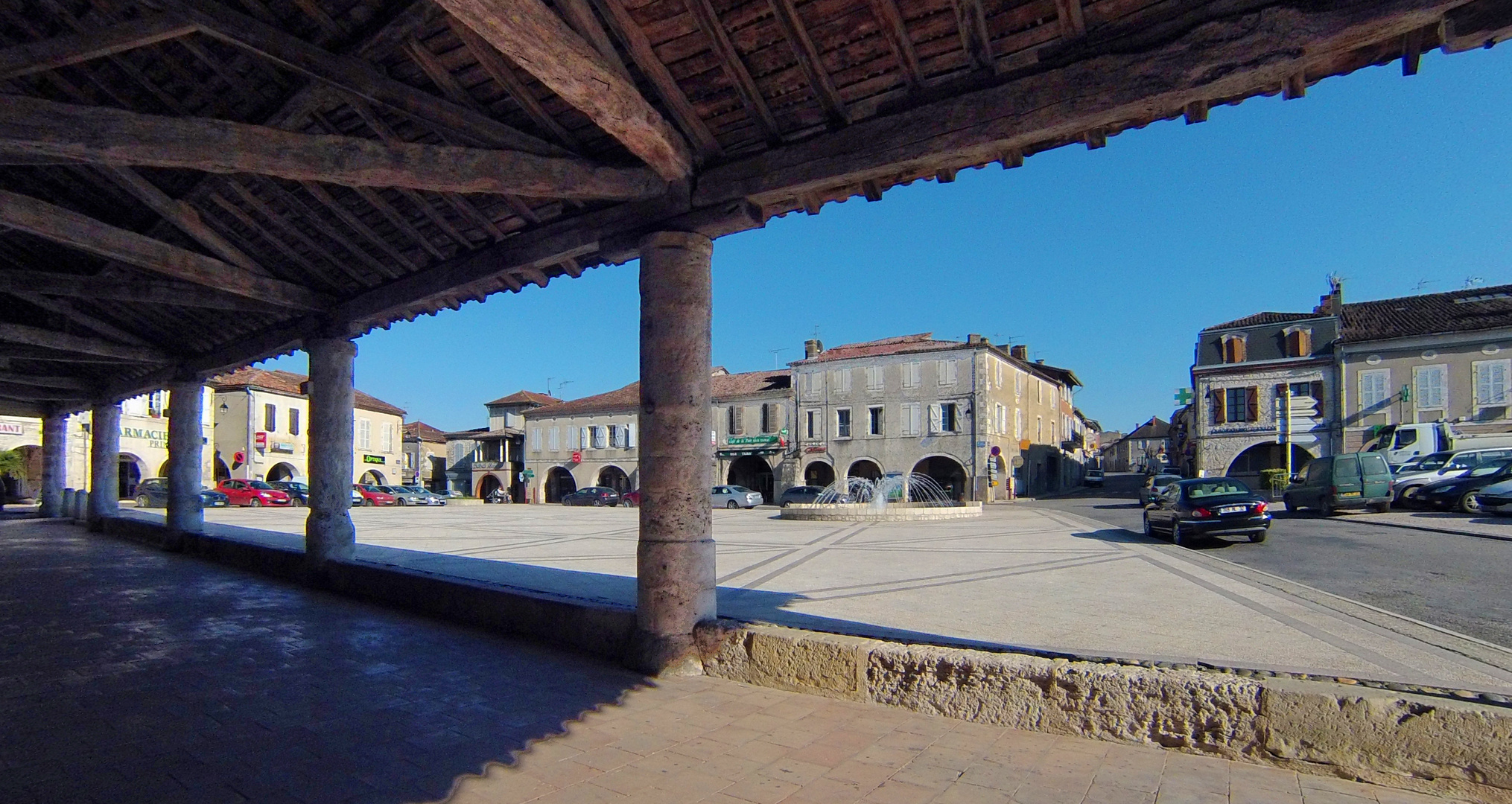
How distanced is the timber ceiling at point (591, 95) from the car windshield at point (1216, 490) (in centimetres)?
1097

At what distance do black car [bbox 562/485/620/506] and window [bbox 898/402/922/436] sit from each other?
48.0 ft

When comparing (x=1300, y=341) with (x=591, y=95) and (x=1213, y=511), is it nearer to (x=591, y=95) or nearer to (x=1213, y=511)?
(x=1213, y=511)

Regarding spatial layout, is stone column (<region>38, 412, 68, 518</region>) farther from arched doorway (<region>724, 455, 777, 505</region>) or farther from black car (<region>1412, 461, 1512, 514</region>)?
black car (<region>1412, 461, 1512, 514</region>)

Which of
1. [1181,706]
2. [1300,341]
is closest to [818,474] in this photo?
[1300,341]

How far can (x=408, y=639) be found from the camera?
18.8ft

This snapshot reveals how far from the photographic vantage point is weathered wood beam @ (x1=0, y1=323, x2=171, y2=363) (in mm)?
8859

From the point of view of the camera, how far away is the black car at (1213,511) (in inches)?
476

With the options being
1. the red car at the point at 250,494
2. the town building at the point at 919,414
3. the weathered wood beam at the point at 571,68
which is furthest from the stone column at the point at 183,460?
the town building at the point at 919,414

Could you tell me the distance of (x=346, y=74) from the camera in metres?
4.29

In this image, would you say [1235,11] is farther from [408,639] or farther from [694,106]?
[408,639]

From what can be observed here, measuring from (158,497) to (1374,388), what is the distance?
45.8 meters

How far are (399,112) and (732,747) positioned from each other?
405 centimetres

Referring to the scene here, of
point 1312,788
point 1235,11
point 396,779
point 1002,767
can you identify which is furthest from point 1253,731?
point 396,779

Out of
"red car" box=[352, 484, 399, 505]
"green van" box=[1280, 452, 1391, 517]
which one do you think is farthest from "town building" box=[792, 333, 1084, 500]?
"red car" box=[352, 484, 399, 505]
